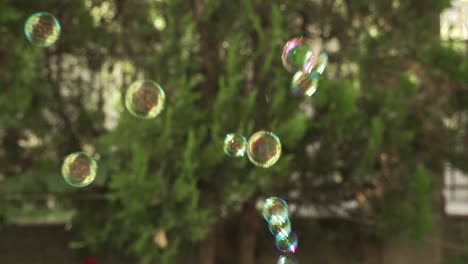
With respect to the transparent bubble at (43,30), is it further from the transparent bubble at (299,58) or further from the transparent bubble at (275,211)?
the transparent bubble at (275,211)

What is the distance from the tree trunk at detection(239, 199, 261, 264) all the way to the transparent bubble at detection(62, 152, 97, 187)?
1.78 metres

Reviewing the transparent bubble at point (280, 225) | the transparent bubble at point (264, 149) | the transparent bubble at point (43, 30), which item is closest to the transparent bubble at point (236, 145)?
the transparent bubble at point (264, 149)

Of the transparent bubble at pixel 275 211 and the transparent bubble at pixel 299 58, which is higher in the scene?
the transparent bubble at pixel 299 58

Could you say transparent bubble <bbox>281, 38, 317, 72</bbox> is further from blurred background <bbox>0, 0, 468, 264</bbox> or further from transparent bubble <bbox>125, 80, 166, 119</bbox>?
blurred background <bbox>0, 0, 468, 264</bbox>

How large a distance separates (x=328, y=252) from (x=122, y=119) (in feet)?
8.29

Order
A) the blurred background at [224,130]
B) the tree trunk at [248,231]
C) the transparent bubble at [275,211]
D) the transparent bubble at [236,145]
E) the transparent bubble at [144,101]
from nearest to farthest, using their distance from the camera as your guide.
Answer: the transparent bubble at [275,211]
the transparent bubble at [144,101]
the transparent bubble at [236,145]
the blurred background at [224,130]
the tree trunk at [248,231]

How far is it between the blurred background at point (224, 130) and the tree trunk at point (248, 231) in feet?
0.04

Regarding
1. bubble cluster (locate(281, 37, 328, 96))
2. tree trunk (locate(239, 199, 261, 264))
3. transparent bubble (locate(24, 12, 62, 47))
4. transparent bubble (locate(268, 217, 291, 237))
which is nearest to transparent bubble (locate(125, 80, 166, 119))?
transparent bubble (locate(24, 12, 62, 47))

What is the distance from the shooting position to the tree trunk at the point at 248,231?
16.9 feet

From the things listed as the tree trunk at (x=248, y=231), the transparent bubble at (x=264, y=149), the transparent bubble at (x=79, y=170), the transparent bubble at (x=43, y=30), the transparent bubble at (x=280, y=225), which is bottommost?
the tree trunk at (x=248, y=231)

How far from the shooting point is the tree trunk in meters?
5.16

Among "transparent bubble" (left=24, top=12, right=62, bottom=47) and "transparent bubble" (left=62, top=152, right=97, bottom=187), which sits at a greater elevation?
"transparent bubble" (left=24, top=12, right=62, bottom=47)

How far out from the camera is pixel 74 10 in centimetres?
494

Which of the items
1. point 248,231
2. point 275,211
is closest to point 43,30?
point 275,211
